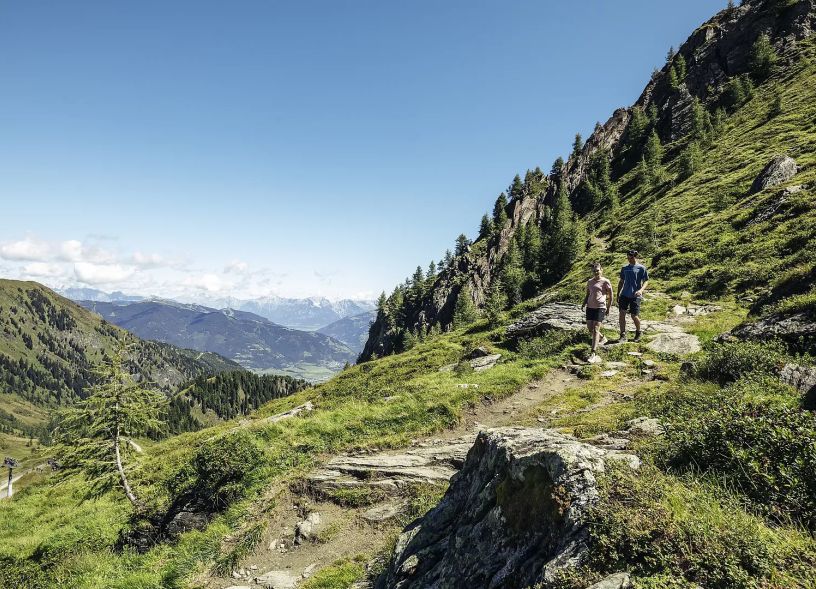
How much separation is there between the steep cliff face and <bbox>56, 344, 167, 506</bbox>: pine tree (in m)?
93.1

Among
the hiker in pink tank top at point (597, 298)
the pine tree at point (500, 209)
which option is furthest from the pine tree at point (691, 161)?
the hiker in pink tank top at point (597, 298)

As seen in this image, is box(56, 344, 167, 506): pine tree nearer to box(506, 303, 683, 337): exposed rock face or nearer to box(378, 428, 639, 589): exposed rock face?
box(378, 428, 639, 589): exposed rock face

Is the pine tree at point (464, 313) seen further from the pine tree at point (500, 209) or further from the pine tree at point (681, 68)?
the pine tree at point (681, 68)

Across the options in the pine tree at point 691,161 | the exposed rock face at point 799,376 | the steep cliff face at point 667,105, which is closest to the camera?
the exposed rock face at point 799,376

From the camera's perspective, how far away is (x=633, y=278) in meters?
17.4

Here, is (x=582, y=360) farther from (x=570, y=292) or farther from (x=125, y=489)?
(x=125, y=489)

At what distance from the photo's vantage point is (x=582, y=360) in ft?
60.9

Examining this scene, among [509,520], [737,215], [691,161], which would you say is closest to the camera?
[509,520]

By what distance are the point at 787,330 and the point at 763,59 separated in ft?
424

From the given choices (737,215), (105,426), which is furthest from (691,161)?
(105,426)

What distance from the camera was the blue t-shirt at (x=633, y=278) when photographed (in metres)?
17.3

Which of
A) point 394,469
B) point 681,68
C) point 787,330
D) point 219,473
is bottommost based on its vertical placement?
point 219,473

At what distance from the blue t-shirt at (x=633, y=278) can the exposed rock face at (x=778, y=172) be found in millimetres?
35789

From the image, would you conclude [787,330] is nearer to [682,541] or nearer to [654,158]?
[682,541]
